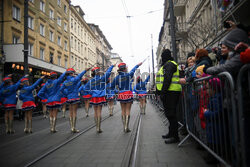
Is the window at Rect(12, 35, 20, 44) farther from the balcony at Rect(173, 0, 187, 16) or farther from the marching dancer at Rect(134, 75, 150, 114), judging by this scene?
the balcony at Rect(173, 0, 187, 16)

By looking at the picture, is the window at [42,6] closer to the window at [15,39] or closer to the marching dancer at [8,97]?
the window at [15,39]

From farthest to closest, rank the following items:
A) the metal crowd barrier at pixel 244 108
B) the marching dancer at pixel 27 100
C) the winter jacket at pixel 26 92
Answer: the winter jacket at pixel 26 92 → the marching dancer at pixel 27 100 → the metal crowd barrier at pixel 244 108

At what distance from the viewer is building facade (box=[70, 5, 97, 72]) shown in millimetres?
33969

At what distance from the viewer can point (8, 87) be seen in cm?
762

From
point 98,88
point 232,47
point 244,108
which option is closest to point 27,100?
point 98,88

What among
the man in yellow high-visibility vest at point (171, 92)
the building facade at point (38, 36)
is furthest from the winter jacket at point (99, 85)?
the building facade at point (38, 36)

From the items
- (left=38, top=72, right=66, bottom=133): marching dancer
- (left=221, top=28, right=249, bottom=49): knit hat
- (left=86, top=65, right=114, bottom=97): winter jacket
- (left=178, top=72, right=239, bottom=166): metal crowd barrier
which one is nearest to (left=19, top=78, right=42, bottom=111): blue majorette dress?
(left=38, top=72, right=66, bottom=133): marching dancer

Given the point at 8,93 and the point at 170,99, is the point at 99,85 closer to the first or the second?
the point at 170,99

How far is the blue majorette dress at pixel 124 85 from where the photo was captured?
6.46 m

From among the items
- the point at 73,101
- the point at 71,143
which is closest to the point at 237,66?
the point at 71,143

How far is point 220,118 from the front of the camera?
2.83 m

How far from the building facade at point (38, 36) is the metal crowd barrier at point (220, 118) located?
51.1ft

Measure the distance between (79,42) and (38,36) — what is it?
52.3 ft

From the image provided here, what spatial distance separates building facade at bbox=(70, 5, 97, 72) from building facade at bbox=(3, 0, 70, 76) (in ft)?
7.89
